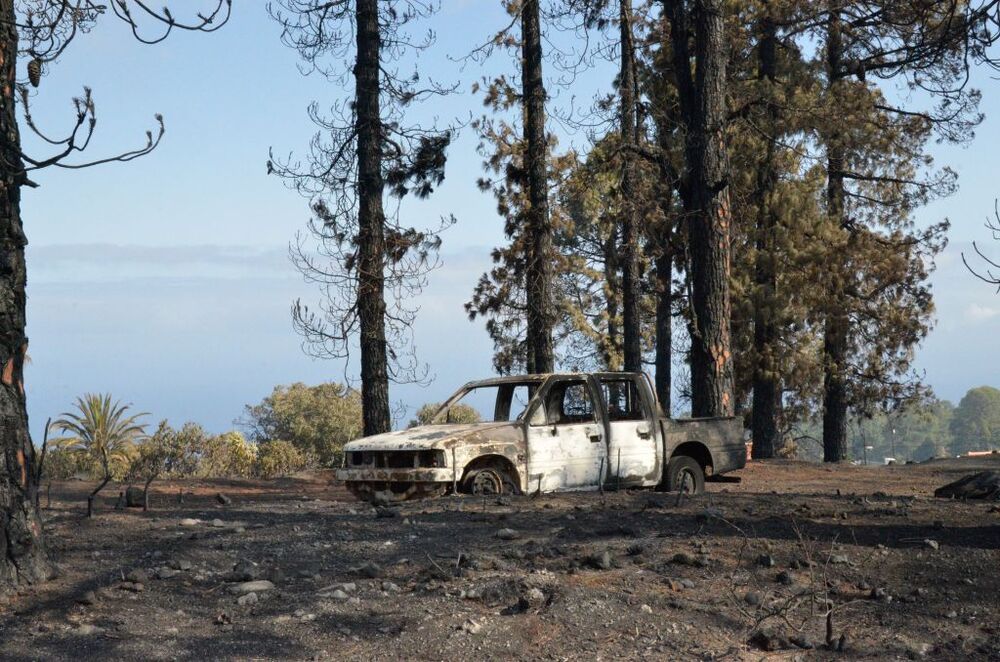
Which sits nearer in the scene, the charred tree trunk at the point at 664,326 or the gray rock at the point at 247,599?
the gray rock at the point at 247,599

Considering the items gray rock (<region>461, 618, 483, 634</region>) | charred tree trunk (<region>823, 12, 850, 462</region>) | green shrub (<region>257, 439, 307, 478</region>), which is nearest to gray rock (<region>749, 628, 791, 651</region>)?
gray rock (<region>461, 618, 483, 634</region>)

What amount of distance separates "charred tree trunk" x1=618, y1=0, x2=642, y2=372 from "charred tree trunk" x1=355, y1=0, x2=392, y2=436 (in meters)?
6.42

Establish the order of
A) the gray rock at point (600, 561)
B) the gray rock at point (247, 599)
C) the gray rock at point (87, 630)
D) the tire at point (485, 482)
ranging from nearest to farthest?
1. the gray rock at point (87, 630)
2. the gray rock at point (247, 599)
3. the gray rock at point (600, 561)
4. the tire at point (485, 482)

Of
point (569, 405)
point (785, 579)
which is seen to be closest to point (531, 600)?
point (785, 579)

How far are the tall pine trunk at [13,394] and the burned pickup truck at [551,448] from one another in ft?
15.5

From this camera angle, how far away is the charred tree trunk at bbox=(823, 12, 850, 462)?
92.4ft

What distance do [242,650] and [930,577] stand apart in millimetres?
4959

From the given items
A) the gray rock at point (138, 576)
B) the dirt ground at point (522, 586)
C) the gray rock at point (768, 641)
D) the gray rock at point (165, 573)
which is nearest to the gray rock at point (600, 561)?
the dirt ground at point (522, 586)

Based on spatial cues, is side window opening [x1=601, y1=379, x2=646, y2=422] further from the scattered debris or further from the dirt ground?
the scattered debris

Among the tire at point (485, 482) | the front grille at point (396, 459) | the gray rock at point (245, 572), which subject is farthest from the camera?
the tire at point (485, 482)

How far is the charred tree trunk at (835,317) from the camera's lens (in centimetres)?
2816

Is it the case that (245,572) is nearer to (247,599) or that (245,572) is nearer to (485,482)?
(247,599)

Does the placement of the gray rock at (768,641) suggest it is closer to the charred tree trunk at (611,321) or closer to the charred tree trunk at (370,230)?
the charred tree trunk at (370,230)

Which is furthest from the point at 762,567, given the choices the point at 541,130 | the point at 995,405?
the point at 995,405
